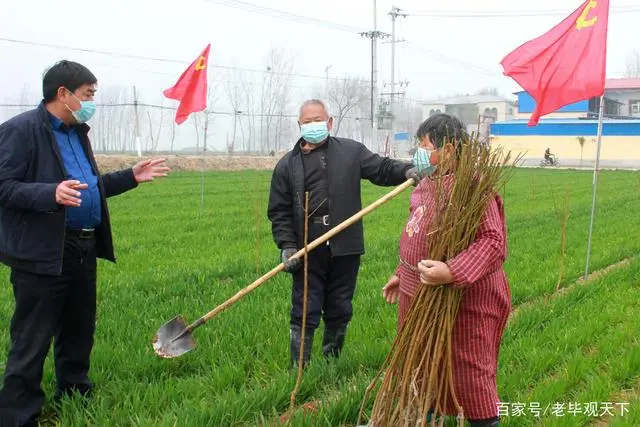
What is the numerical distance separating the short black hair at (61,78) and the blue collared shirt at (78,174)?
0.12m

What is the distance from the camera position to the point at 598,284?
6.26 metres

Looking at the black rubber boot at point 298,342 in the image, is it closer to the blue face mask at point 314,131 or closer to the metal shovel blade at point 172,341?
the metal shovel blade at point 172,341

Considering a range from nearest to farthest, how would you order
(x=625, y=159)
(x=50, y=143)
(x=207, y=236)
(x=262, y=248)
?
(x=50, y=143)
(x=262, y=248)
(x=207, y=236)
(x=625, y=159)

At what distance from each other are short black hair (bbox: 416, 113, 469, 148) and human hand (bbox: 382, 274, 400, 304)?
0.74 m

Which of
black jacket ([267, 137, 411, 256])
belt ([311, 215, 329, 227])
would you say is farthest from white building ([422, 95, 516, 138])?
belt ([311, 215, 329, 227])

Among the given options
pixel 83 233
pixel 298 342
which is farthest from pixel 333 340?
pixel 83 233

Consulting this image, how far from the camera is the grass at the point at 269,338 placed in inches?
127

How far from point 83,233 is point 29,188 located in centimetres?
46

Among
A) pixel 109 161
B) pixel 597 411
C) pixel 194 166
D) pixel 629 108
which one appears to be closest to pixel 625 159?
pixel 629 108

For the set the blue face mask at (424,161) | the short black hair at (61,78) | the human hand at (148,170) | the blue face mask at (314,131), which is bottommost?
the human hand at (148,170)

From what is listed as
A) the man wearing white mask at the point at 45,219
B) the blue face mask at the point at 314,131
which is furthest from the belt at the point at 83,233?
the blue face mask at the point at 314,131

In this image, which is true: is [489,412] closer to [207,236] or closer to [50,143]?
[50,143]

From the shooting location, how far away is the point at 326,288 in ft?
13.0

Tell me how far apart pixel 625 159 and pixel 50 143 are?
47.9 meters
